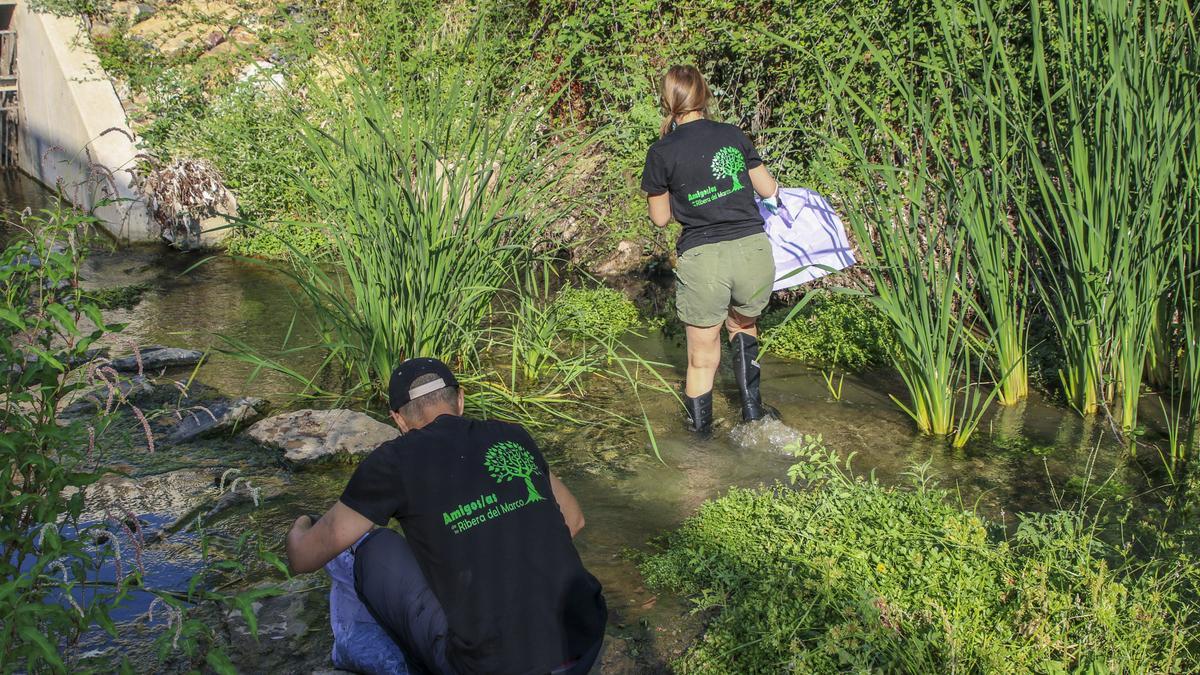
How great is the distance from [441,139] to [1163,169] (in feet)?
12.0

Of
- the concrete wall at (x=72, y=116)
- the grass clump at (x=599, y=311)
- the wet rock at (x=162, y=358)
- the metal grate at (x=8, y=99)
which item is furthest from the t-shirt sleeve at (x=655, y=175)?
the metal grate at (x=8, y=99)

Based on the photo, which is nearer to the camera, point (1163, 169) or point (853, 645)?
point (853, 645)

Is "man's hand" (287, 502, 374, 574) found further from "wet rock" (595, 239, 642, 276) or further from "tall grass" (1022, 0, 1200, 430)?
"wet rock" (595, 239, 642, 276)

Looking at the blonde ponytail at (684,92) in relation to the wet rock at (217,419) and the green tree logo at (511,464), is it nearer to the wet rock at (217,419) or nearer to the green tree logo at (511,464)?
the green tree logo at (511,464)

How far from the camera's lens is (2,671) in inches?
88.0

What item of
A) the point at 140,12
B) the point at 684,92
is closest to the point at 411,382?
the point at 684,92

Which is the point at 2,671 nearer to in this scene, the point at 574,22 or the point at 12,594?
the point at 12,594

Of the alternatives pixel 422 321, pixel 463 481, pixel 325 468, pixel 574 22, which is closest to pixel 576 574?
pixel 463 481

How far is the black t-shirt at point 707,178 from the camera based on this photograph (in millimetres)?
4875

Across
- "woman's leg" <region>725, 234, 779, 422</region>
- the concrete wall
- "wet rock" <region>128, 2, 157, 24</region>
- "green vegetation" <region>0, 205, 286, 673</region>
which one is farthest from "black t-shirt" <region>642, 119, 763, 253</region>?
"wet rock" <region>128, 2, 157, 24</region>

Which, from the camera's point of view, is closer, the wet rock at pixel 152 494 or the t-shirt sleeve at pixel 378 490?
the t-shirt sleeve at pixel 378 490

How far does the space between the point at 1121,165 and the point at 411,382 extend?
3.47 m

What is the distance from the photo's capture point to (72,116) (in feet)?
35.3

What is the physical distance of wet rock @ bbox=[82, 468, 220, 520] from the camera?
4.33m
